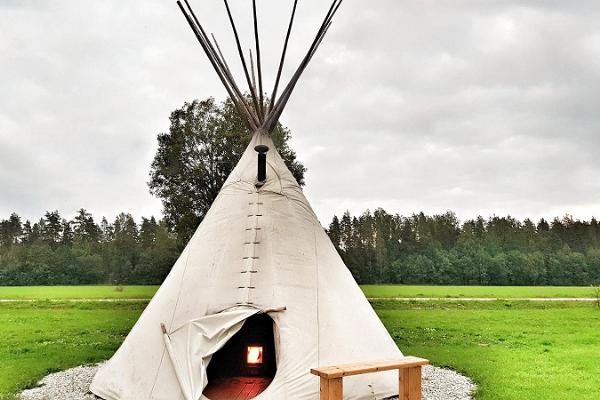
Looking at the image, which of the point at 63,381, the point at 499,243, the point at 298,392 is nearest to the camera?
the point at 298,392

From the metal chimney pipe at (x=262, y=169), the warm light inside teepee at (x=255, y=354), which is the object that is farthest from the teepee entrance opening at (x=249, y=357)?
the metal chimney pipe at (x=262, y=169)

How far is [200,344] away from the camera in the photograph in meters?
5.07

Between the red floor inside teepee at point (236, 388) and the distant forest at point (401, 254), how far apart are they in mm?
21896

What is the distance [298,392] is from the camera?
4.86 metres

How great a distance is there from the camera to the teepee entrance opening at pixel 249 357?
19.3 feet

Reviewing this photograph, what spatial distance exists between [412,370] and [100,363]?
19.0 ft

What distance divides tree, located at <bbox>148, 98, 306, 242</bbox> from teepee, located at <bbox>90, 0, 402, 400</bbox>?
481 inches

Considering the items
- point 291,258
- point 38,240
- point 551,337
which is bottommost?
point 551,337

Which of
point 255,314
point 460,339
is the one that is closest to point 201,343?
point 255,314

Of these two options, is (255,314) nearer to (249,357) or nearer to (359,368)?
(249,357)

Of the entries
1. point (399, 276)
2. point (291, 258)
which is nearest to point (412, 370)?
point (291, 258)

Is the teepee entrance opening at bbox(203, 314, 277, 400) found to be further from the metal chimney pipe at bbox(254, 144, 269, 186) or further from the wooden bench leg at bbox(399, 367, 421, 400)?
the metal chimney pipe at bbox(254, 144, 269, 186)

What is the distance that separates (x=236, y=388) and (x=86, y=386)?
2.41m

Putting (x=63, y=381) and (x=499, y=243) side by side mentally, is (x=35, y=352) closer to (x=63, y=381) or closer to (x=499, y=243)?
(x=63, y=381)
